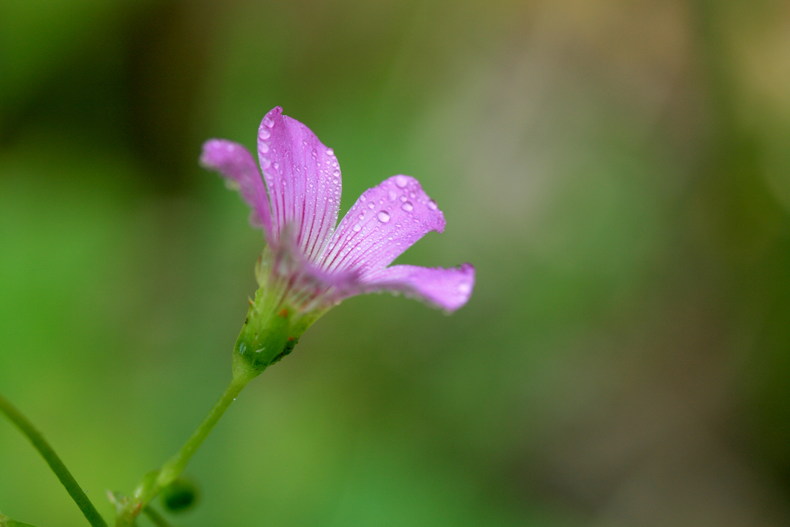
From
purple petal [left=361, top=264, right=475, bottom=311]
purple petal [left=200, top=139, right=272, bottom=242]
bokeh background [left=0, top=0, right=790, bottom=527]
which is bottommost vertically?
bokeh background [left=0, top=0, right=790, bottom=527]

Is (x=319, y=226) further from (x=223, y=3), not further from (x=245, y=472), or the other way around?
(x=223, y=3)

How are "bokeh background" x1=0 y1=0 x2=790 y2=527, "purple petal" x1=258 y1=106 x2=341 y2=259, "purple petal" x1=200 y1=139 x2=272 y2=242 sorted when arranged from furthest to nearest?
"bokeh background" x1=0 y1=0 x2=790 y2=527 < "purple petal" x1=258 y1=106 x2=341 y2=259 < "purple petal" x1=200 y1=139 x2=272 y2=242

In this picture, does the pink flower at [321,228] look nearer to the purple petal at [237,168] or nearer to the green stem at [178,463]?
the purple petal at [237,168]

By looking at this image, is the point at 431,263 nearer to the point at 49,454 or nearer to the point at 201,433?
the point at 201,433

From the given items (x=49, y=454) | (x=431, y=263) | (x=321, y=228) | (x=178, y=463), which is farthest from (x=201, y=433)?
(x=431, y=263)

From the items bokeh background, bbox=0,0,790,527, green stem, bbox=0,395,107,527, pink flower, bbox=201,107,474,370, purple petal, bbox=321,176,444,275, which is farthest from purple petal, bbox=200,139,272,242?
bokeh background, bbox=0,0,790,527

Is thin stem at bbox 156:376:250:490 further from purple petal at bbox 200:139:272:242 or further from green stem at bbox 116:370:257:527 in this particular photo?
purple petal at bbox 200:139:272:242
